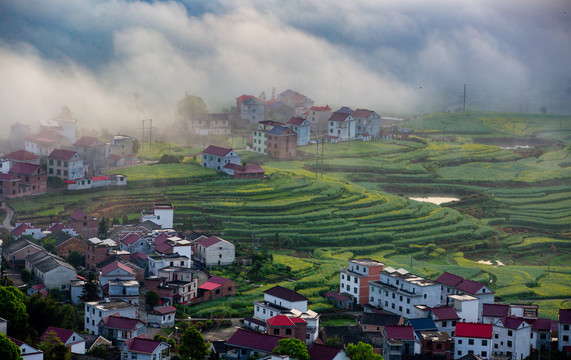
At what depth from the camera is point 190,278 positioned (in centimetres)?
2992

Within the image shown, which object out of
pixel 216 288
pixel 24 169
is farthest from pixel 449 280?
pixel 24 169

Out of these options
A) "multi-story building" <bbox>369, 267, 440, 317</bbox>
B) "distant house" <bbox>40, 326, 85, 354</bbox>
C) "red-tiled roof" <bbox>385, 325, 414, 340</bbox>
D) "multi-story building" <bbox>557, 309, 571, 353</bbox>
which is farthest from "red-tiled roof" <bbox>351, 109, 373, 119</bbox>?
"distant house" <bbox>40, 326, 85, 354</bbox>

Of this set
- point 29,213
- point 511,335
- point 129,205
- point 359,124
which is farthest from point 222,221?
point 359,124

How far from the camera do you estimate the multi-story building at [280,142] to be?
47.5 meters

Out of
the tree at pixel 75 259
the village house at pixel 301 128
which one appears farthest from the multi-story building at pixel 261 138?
the tree at pixel 75 259

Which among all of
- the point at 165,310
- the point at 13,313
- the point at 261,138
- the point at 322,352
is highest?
the point at 261,138

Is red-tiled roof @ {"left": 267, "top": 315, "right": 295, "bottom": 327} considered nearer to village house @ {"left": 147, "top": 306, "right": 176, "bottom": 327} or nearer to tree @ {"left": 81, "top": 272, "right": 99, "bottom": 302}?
village house @ {"left": 147, "top": 306, "right": 176, "bottom": 327}

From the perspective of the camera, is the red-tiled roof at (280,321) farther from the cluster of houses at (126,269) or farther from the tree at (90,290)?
the tree at (90,290)

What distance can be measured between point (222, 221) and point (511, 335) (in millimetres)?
13172

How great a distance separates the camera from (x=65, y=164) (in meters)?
39.2

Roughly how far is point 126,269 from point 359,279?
20.9ft

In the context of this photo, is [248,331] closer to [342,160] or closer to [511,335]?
[511,335]

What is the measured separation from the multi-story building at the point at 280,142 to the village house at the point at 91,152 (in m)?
8.47

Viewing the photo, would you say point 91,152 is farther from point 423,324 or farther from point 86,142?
point 423,324
